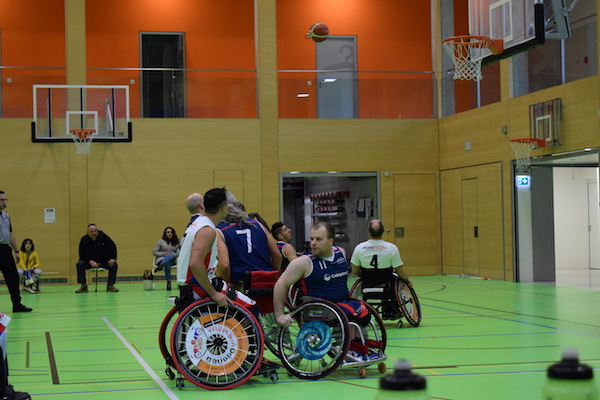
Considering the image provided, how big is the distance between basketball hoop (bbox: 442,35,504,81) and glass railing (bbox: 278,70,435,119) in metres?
6.37

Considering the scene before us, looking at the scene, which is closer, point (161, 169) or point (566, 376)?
point (566, 376)

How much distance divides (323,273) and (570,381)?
4.18m

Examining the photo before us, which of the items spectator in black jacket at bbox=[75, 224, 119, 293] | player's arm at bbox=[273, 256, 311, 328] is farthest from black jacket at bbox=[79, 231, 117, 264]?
player's arm at bbox=[273, 256, 311, 328]

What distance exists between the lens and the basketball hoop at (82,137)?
52.7ft

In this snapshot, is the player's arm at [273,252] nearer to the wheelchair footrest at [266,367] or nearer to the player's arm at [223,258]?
the player's arm at [223,258]

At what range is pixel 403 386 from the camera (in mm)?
2098

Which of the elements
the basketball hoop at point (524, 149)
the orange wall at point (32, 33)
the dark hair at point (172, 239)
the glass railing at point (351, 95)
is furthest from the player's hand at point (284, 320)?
the orange wall at point (32, 33)

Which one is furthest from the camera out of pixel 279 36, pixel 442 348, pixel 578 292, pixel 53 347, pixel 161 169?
pixel 279 36

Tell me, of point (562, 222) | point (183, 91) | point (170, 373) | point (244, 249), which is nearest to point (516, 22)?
point (244, 249)

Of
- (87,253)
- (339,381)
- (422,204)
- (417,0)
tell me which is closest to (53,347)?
(339,381)

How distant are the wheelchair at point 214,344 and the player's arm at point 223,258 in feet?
1.76

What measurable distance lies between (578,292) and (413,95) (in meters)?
7.05

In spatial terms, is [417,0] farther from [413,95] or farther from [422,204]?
[422,204]

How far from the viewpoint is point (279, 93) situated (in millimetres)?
18500
